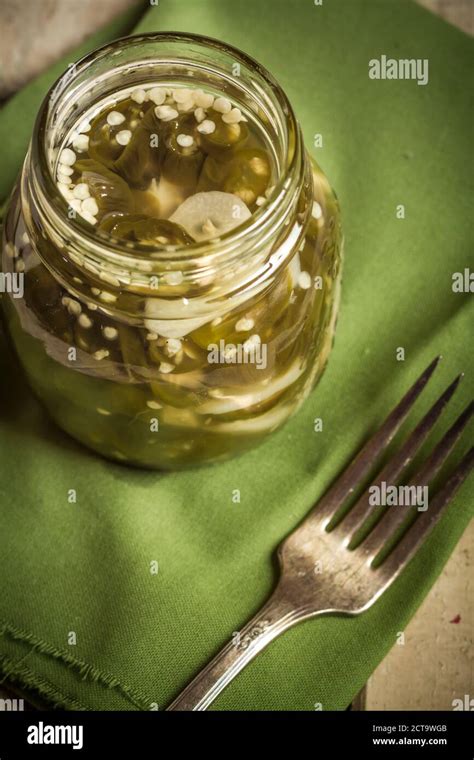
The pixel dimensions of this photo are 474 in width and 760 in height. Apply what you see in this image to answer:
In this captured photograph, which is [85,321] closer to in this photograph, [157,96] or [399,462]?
[157,96]

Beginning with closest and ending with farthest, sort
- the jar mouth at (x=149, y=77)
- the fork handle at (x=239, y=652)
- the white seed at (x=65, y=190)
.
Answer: the jar mouth at (x=149, y=77) → the white seed at (x=65, y=190) → the fork handle at (x=239, y=652)

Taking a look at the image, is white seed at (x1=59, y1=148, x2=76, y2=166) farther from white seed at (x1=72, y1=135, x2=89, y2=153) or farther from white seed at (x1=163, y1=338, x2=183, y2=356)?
white seed at (x1=163, y1=338, x2=183, y2=356)

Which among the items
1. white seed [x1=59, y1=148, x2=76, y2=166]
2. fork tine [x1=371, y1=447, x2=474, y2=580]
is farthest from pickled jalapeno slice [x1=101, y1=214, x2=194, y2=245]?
fork tine [x1=371, y1=447, x2=474, y2=580]

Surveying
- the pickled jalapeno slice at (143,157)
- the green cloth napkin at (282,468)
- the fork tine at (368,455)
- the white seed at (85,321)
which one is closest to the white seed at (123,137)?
the pickled jalapeno slice at (143,157)

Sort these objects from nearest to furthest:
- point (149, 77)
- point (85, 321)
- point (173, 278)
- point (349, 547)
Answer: point (173, 278) < point (85, 321) < point (149, 77) < point (349, 547)

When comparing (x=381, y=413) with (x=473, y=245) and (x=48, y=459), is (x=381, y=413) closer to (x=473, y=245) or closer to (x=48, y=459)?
(x=473, y=245)

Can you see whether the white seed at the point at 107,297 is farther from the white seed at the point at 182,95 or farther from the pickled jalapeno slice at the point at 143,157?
the white seed at the point at 182,95

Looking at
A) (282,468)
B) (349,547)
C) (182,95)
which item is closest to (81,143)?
(182,95)
